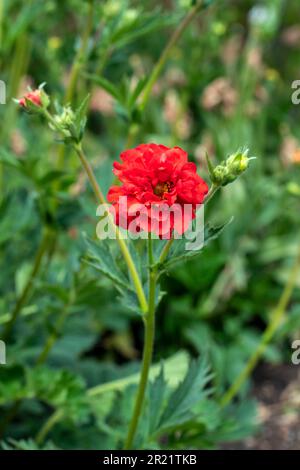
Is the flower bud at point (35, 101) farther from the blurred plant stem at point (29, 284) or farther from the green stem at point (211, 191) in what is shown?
the blurred plant stem at point (29, 284)

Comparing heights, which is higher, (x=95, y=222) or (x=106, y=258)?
(x=95, y=222)

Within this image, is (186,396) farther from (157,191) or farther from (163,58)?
(163,58)

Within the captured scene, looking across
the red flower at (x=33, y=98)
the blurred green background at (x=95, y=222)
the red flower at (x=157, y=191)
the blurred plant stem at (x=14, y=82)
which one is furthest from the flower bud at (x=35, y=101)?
the blurred plant stem at (x=14, y=82)

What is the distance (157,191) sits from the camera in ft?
3.10

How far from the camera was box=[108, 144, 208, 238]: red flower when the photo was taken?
0.92 metres

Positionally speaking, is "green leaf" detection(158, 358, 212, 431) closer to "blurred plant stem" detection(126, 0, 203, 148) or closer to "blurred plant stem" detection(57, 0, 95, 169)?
"blurred plant stem" detection(126, 0, 203, 148)

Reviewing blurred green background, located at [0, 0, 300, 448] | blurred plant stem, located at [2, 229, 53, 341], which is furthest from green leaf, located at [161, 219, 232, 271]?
blurred plant stem, located at [2, 229, 53, 341]

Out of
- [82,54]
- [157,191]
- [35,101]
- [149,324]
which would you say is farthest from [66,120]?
[82,54]

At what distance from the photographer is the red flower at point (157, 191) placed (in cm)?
92

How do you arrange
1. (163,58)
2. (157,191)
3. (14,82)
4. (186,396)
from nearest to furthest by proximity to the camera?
(157,191) → (186,396) → (163,58) → (14,82)

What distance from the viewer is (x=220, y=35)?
2.16m

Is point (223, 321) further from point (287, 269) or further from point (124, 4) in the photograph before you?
point (124, 4)

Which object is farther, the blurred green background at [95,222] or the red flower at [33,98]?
the blurred green background at [95,222]
